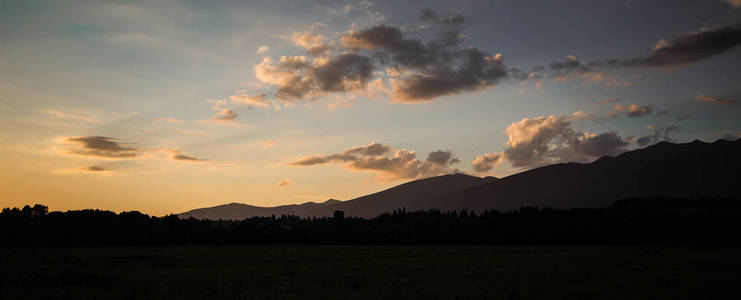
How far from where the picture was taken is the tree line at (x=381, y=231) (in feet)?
488

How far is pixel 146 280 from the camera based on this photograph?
48.0 m

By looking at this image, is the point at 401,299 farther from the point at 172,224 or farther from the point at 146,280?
the point at 172,224

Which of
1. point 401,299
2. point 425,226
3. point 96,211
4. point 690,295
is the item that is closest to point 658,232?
point 425,226

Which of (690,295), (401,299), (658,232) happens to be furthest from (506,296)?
(658,232)

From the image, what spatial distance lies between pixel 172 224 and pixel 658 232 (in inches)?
7393

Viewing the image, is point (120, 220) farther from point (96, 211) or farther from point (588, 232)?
point (588, 232)

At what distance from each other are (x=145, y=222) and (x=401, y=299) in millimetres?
170907

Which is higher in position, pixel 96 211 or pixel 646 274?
pixel 96 211

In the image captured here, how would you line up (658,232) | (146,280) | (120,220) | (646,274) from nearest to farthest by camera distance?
(146,280) → (646,274) → (658,232) → (120,220)

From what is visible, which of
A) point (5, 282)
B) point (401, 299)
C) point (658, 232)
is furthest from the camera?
point (658, 232)

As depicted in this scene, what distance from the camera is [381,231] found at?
602 ft

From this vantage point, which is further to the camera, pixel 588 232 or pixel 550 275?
pixel 588 232

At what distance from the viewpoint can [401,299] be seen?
3656 cm

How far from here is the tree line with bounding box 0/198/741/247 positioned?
488ft
